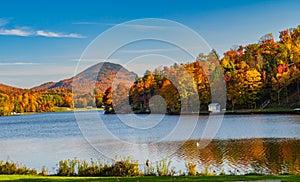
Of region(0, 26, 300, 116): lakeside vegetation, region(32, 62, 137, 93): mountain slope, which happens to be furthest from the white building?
region(32, 62, 137, 93): mountain slope

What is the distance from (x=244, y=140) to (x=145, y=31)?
10.5 m

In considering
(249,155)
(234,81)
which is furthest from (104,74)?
(234,81)

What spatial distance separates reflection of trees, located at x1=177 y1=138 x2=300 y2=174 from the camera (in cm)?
1598

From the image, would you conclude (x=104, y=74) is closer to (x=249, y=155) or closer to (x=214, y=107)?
(x=249, y=155)

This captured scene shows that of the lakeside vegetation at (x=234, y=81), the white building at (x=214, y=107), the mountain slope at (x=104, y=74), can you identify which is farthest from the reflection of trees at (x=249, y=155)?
the white building at (x=214, y=107)

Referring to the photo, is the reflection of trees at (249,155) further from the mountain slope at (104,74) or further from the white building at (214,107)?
the white building at (214,107)

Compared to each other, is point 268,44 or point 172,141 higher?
point 268,44

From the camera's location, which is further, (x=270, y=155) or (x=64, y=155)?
(x=64, y=155)

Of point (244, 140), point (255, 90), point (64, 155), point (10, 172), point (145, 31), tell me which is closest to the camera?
point (10, 172)

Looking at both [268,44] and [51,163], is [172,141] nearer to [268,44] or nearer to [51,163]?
[51,163]

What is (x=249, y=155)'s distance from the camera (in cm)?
1911

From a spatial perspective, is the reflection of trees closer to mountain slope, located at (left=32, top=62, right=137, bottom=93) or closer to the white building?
mountain slope, located at (left=32, top=62, right=137, bottom=93)

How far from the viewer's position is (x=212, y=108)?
6031cm

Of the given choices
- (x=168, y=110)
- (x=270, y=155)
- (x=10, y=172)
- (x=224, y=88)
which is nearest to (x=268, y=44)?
(x=224, y=88)
